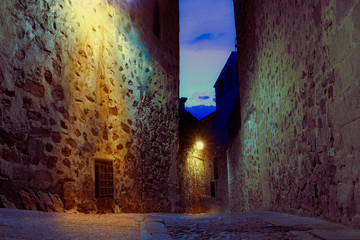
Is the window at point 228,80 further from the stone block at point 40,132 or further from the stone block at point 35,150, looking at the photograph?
the stone block at point 35,150

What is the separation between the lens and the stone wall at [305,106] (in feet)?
9.80

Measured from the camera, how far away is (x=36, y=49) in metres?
3.65

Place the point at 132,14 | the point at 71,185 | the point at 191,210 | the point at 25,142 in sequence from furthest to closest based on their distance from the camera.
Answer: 1. the point at 191,210
2. the point at 132,14
3. the point at 71,185
4. the point at 25,142

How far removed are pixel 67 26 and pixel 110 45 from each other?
1.20m

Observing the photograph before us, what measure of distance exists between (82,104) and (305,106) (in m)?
2.87

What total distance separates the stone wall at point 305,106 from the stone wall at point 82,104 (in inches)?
80.0

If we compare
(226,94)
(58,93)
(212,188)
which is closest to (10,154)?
(58,93)

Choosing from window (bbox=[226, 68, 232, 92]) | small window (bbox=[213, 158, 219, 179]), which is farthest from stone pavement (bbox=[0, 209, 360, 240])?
window (bbox=[226, 68, 232, 92])

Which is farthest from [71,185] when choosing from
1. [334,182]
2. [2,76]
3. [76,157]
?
[334,182]

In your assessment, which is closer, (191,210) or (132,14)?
(132,14)

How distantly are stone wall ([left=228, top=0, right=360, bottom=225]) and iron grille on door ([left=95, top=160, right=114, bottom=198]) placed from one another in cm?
266

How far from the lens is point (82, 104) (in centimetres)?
450

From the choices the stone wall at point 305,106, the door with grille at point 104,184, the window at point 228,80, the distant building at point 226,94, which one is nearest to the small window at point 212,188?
the distant building at point 226,94

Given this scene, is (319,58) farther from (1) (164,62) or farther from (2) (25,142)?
(1) (164,62)
